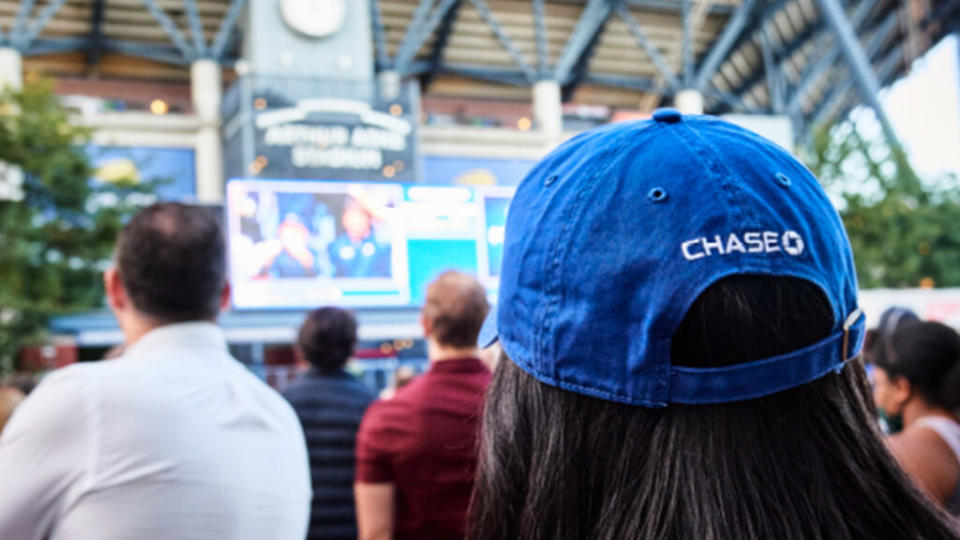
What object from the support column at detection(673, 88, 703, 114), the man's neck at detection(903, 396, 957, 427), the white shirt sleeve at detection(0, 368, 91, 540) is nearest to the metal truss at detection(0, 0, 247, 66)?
the support column at detection(673, 88, 703, 114)

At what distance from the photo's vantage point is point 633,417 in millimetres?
854

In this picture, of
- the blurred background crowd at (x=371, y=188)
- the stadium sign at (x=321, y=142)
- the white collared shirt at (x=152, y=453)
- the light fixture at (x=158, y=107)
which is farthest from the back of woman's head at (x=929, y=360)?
the light fixture at (x=158, y=107)

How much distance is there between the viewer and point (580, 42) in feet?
95.7

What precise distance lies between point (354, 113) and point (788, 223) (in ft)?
67.2

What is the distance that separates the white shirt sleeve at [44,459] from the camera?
165 centimetres

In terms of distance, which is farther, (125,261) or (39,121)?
(39,121)

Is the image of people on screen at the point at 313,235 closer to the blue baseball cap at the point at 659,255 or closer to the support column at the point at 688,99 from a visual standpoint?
the blue baseball cap at the point at 659,255

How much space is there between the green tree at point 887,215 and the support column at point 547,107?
900 centimetres

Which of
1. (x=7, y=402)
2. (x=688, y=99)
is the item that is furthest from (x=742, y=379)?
(x=688, y=99)

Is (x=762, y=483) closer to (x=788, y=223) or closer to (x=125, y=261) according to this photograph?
(x=788, y=223)

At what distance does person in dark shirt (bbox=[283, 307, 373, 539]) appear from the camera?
3.57 m

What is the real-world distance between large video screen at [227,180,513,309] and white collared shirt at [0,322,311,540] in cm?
171

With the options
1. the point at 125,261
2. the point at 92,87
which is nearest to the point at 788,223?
the point at 125,261

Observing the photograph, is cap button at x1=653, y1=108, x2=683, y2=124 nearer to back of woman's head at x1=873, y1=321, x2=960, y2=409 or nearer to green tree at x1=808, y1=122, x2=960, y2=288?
back of woman's head at x1=873, y1=321, x2=960, y2=409
